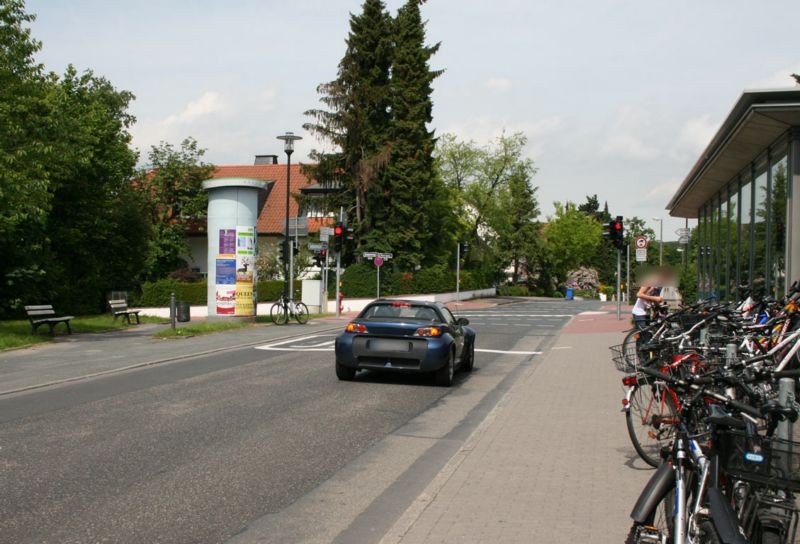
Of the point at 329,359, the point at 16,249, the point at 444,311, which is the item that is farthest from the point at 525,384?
the point at 16,249

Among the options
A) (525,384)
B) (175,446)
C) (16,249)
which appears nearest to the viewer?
(175,446)

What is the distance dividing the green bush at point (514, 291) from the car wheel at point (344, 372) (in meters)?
59.9

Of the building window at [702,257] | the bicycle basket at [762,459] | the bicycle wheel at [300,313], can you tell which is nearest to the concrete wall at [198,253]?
the bicycle wheel at [300,313]

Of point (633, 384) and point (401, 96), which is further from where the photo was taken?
point (401, 96)

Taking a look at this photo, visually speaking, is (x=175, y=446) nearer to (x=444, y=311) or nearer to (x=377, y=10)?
(x=444, y=311)

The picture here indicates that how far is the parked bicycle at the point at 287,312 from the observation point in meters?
28.0

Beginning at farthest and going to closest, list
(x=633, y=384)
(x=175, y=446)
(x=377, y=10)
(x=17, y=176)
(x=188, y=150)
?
1. (x=188, y=150)
2. (x=377, y=10)
3. (x=17, y=176)
4. (x=175, y=446)
5. (x=633, y=384)

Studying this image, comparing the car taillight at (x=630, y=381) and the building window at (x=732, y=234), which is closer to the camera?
the car taillight at (x=630, y=381)

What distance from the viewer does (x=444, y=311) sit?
13805mm

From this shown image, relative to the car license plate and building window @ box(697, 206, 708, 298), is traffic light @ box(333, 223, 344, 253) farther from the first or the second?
the car license plate

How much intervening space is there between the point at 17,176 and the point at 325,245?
52.5ft

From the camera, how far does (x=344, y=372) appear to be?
1280 cm

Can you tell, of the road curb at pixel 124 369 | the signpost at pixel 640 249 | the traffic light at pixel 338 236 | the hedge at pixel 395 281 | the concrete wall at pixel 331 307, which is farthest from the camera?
the hedge at pixel 395 281

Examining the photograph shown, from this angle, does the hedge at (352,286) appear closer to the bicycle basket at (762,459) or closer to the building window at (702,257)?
the building window at (702,257)
